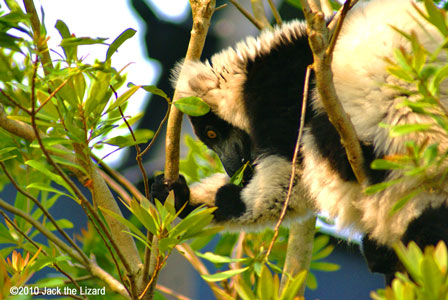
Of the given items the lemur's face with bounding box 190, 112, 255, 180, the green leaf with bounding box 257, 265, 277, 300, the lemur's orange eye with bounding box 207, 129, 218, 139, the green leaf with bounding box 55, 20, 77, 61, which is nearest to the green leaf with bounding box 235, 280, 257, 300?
the green leaf with bounding box 257, 265, 277, 300

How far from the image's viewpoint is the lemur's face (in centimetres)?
346

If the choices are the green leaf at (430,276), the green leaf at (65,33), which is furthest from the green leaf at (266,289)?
the green leaf at (65,33)

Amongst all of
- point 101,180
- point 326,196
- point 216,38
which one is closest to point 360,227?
point 326,196

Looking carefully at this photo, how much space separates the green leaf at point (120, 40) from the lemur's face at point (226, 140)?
1402 millimetres

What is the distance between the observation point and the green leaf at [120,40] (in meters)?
2.05

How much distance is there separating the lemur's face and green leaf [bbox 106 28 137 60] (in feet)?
4.60

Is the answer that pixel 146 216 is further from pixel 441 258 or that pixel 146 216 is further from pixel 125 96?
pixel 441 258

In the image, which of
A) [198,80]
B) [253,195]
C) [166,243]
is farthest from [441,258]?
[198,80]

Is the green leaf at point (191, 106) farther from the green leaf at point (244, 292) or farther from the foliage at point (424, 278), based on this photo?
the foliage at point (424, 278)

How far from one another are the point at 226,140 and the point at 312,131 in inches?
35.8

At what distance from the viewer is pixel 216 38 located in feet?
19.8

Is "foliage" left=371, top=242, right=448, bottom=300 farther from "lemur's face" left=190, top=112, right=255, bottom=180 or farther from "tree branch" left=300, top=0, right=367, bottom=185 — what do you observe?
"lemur's face" left=190, top=112, right=255, bottom=180

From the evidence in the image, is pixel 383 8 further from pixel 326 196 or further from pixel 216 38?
pixel 216 38

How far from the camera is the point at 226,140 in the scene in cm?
356
